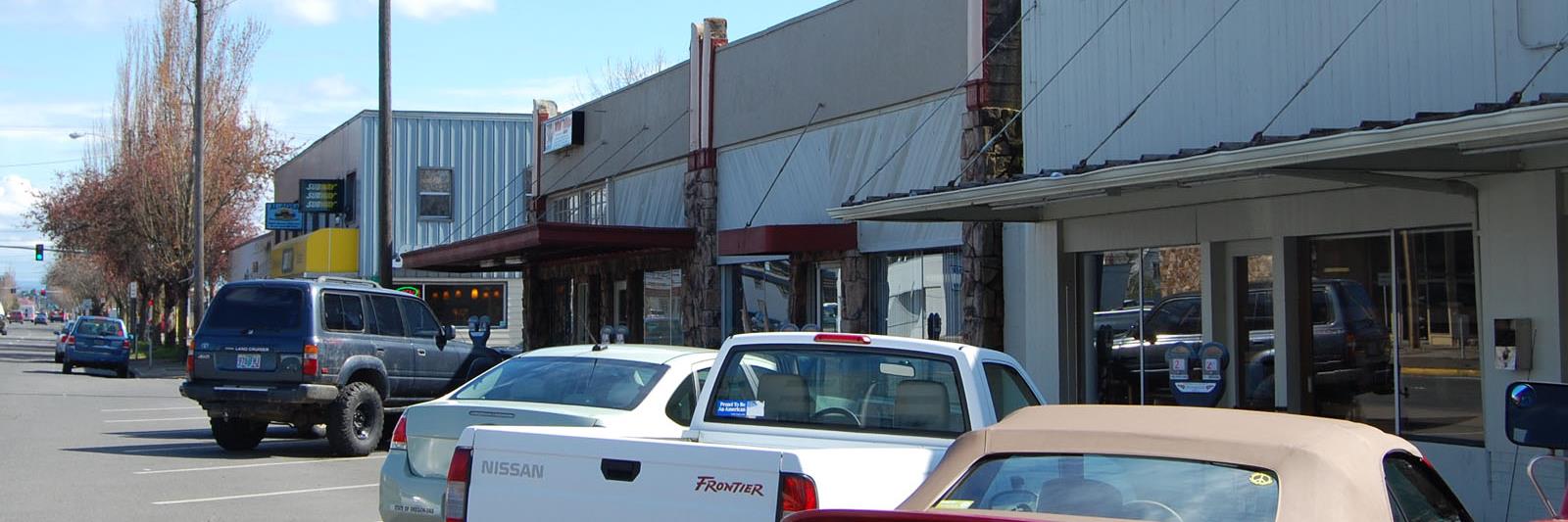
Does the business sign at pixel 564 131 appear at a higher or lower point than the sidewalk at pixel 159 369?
higher

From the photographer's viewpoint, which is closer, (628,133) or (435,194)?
(628,133)

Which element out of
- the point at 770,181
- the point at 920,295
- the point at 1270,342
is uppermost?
the point at 770,181

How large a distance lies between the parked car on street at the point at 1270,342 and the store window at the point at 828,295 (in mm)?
4980

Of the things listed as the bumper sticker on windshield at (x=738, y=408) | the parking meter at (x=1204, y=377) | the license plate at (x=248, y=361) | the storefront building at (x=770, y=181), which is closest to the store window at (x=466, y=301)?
the storefront building at (x=770, y=181)

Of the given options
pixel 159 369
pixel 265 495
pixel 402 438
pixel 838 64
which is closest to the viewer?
pixel 402 438

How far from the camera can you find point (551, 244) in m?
21.4

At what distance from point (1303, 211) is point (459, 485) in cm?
823

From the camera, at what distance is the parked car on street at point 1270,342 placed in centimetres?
1143

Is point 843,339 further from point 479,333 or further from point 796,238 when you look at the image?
point 479,333

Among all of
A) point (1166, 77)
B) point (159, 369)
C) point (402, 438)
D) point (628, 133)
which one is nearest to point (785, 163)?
point (628, 133)

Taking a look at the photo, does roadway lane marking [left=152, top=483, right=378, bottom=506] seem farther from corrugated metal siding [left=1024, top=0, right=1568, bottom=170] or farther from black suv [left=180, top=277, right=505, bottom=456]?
corrugated metal siding [left=1024, top=0, right=1568, bottom=170]

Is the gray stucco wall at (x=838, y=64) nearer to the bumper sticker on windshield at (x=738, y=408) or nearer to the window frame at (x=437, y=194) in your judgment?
the bumper sticker on windshield at (x=738, y=408)

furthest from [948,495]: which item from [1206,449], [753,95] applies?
[753,95]

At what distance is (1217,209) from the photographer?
12672 mm
